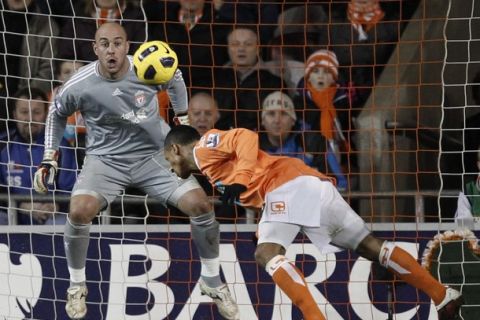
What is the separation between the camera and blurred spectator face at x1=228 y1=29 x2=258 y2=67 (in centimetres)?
1189

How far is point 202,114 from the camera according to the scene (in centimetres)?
1152

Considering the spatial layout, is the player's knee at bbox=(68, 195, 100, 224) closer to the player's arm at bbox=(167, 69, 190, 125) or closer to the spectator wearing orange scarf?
the player's arm at bbox=(167, 69, 190, 125)

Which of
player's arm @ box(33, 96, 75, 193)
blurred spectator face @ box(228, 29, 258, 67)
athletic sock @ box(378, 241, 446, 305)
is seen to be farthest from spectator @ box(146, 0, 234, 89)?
athletic sock @ box(378, 241, 446, 305)

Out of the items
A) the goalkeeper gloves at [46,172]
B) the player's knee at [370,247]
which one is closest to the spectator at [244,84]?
the goalkeeper gloves at [46,172]

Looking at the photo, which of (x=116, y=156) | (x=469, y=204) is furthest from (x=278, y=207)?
(x=469, y=204)

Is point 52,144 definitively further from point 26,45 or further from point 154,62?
point 26,45

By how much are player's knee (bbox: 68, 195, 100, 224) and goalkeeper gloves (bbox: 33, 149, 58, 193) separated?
0.21 m

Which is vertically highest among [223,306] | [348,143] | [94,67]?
[94,67]

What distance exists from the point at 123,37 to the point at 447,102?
9.94ft

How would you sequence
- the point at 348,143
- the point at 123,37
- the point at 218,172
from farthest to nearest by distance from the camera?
the point at 348,143
the point at 123,37
the point at 218,172

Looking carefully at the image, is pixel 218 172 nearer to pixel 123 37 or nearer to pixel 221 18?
pixel 123 37

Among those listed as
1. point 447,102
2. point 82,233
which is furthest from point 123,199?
point 447,102

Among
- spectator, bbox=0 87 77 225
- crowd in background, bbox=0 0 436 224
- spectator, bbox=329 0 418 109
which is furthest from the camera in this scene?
spectator, bbox=329 0 418 109

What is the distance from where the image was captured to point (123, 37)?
33.2 feet
